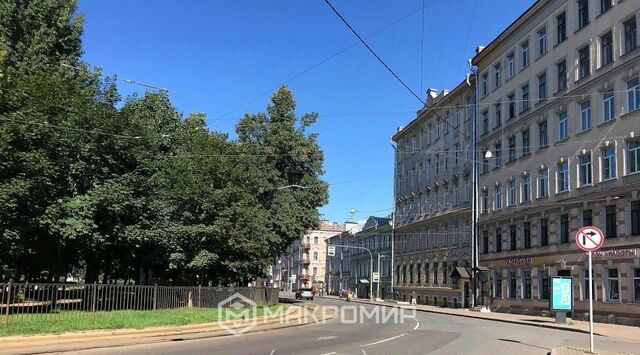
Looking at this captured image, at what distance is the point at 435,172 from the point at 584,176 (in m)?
28.5

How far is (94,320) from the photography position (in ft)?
63.6

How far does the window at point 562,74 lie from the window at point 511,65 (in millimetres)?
6535

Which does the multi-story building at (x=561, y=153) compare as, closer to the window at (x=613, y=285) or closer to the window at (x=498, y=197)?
the window at (x=613, y=285)

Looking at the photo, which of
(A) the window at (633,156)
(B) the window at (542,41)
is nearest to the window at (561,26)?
(B) the window at (542,41)

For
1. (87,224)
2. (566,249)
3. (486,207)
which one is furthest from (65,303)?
(486,207)

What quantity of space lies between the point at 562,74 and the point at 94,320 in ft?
104

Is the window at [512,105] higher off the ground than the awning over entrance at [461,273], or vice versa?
the window at [512,105]

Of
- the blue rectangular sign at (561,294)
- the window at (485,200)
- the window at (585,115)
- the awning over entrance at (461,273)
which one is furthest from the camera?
the awning over entrance at (461,273)

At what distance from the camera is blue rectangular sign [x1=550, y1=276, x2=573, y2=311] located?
29078mm

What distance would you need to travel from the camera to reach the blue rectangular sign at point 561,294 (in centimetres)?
2908

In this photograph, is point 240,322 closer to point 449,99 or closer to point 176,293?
point 176,293

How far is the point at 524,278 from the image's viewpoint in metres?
42.1

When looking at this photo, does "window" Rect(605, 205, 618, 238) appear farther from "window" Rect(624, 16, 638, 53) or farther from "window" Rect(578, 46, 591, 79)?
"window" Rect(624, 16, 638, 53)

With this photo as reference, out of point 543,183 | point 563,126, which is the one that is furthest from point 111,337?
point 543,183
